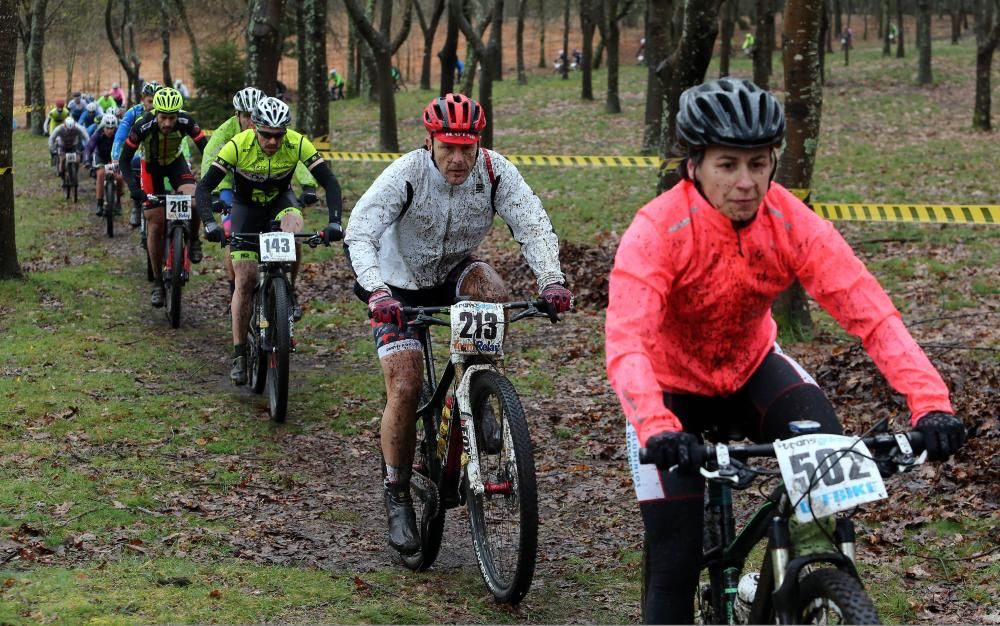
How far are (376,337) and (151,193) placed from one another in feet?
26.5

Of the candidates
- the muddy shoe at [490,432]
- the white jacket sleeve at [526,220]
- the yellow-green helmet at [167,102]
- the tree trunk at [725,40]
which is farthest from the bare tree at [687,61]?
the tree trunk at [725,40]

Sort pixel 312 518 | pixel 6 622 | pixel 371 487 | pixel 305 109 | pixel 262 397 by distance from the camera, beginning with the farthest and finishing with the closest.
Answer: pixel 305 109
pixel 262 397
pixel 371 487
pixel 312 518
pixel 6 622

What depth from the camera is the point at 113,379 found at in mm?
10266

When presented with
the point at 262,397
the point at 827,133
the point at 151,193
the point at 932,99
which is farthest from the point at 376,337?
the point at 932,99

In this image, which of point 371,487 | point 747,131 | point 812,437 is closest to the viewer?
point 812,437

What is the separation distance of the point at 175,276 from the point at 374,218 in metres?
7.23

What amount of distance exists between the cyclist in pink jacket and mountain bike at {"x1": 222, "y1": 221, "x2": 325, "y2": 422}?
561 centimetres

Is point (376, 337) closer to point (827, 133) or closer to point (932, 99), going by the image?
point (827, 133)

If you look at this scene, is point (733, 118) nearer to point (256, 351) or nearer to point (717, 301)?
point (717, 301)

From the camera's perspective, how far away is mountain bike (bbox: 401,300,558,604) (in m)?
5.30

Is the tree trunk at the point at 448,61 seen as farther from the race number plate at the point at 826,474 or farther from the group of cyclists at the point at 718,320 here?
the race number plate at the point at 826,474

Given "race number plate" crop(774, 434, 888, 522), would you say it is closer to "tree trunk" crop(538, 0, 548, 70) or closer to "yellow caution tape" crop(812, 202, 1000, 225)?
"yellow caution tape" crop(812, 202, 1000, 225)

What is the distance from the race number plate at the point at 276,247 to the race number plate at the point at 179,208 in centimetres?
359

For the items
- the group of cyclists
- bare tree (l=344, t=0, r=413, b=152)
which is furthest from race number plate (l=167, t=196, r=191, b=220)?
bare tree (l=344, t=0, r=413, b=152)
